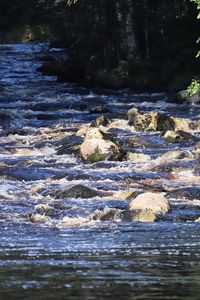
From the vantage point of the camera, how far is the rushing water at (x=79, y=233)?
5795 mm

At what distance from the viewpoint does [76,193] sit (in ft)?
41.1

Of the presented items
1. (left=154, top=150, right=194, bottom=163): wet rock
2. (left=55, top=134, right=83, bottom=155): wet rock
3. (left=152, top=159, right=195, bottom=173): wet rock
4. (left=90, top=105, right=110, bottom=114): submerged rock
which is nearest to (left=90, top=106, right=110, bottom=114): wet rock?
(left=90, top=105, right=110, bottom=114): submerged rock

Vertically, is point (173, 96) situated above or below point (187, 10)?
below

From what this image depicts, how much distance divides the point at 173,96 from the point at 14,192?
1780 centimetres

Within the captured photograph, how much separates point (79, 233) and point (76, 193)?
10.4 feet

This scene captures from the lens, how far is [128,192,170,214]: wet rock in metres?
10.8

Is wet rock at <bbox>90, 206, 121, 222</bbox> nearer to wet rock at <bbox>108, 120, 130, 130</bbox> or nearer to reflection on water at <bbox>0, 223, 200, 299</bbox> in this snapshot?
reflection on water at <bbox>0, 223, 200, 299</bbox>

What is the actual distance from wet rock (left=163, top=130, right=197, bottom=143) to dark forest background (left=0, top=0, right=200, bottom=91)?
41.5 ft

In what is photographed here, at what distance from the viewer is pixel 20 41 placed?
51500 mm

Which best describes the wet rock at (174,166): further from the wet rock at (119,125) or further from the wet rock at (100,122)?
the wet rock at (100,122)

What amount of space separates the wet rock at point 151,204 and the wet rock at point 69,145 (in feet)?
21.3

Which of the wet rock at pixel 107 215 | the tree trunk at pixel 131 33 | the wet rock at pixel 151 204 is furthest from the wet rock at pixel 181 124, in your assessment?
the tree trunk at pixel 131 33

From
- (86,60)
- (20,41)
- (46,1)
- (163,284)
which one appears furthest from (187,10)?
(163,284)

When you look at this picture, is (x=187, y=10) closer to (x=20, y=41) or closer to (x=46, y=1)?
(x=46, y=1)
